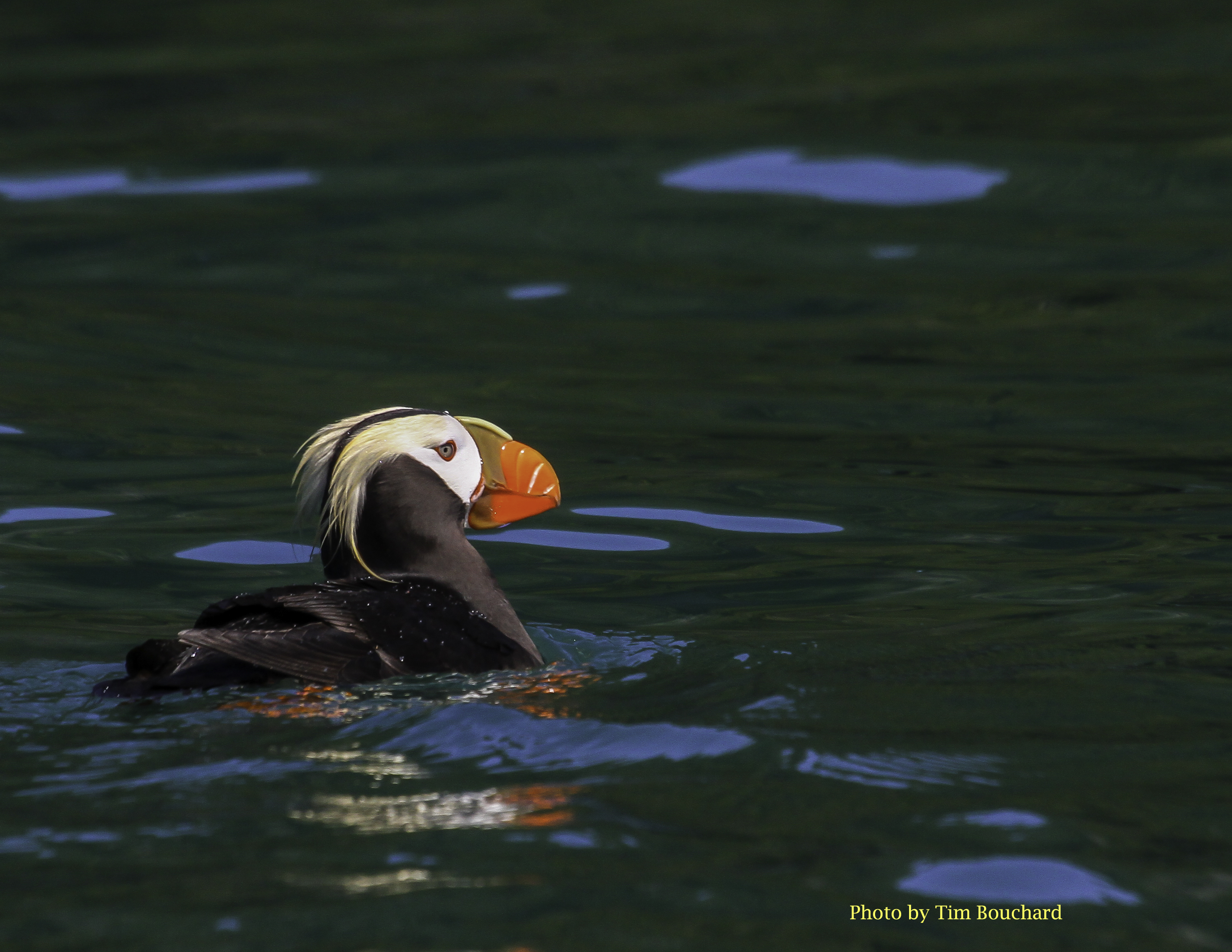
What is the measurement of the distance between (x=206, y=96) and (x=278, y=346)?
4.99 metres

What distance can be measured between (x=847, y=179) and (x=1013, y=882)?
980 cm

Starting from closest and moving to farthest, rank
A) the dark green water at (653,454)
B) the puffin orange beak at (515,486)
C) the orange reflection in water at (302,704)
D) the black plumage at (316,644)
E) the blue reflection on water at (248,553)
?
the dark green water at (653,454) < the orange reflection in water at (302,704) < the black plumage at (316,644) < the puffin orange beak at (515,486) < the blue reflection on water at (248,553)

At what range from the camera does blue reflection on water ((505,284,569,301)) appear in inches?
439

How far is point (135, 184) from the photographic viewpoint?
13078mm

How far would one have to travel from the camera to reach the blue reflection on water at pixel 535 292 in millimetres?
11156

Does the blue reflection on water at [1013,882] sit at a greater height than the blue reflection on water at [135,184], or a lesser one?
lesser

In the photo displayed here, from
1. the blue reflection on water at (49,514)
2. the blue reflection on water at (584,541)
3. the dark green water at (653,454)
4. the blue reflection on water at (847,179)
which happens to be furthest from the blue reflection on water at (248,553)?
the blue reflection on water at (847,179)

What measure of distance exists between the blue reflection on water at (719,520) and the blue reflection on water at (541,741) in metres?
3.20

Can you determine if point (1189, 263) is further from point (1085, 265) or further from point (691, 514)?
point (691, 514)

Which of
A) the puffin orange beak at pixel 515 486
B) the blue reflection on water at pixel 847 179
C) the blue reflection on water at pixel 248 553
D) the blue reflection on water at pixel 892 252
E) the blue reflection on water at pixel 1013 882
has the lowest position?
the blue reflection on water at pixel 248 553

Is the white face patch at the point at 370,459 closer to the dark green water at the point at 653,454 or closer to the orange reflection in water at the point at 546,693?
the dark green water at the point at 653,454

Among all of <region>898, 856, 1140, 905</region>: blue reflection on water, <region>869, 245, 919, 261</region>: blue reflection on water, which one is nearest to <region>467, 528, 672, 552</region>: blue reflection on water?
<region>898, 856, 1140, 905</region>: blue reflection on water

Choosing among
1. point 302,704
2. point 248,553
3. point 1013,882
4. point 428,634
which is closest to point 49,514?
point 248,553

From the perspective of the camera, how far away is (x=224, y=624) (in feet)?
14.8
